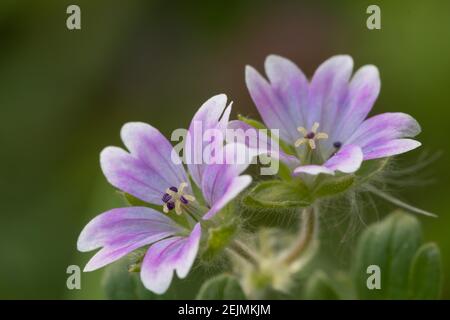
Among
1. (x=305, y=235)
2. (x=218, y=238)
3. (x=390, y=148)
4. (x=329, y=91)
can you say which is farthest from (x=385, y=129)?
(x=218, y=238)

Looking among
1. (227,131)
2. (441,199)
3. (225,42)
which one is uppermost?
(225,42)

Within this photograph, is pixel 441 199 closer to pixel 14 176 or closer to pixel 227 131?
pixel 227 131

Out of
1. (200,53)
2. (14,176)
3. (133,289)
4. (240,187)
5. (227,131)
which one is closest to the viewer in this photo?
(240,187)

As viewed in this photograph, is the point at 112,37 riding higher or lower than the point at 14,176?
higher

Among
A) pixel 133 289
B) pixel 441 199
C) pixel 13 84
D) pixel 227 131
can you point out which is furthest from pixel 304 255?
pixel 13 84

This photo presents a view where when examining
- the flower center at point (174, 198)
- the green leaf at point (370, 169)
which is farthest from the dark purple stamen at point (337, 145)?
the flower center at point (174, 198)

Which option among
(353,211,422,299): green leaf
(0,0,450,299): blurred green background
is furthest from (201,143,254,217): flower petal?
(0,0,450,299): blurred green background
